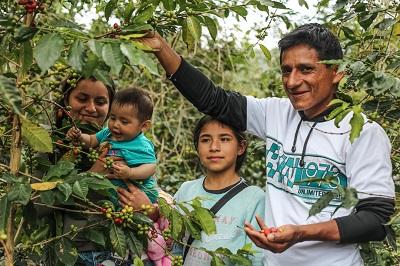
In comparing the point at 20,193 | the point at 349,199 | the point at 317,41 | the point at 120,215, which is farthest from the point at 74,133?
the point at 349,199

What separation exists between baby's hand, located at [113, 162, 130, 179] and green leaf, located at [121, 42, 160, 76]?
3.11 feet

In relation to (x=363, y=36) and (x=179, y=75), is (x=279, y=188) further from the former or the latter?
(x=363, y=36)

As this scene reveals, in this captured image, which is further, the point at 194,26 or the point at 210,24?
the point at 210,24

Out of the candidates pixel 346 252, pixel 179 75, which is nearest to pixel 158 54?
pixel 179 75

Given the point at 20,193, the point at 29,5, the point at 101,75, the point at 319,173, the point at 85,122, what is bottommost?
the point at 20,193

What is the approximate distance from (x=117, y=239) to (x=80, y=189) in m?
0.33

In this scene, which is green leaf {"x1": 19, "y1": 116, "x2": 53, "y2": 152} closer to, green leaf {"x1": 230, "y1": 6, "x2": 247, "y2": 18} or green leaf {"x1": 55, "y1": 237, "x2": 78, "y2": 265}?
green leaf {"x1": 55, "y1": 237, "x2": 78, "y2": 265}

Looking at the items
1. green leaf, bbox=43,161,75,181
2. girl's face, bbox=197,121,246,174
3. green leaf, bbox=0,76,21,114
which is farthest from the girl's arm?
green leaf, bbox=0,76,21,114

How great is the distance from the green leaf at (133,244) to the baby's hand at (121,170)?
356 mm

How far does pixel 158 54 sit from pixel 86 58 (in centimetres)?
72

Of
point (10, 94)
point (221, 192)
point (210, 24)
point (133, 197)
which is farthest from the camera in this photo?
point (221, 192)

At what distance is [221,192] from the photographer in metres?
2.70

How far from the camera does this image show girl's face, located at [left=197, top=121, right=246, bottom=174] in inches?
107

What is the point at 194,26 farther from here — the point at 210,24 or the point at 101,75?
the point at 101,75
